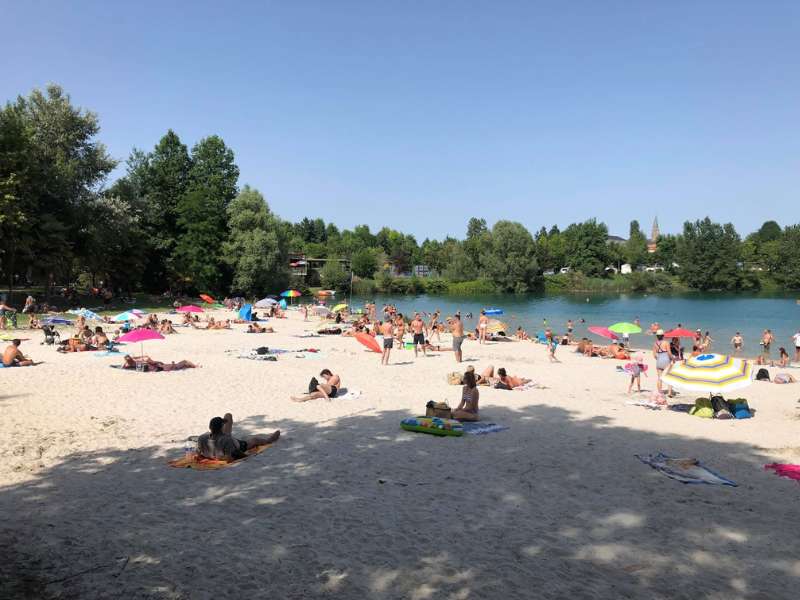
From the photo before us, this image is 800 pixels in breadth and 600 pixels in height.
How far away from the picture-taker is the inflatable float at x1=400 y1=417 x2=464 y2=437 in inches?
391

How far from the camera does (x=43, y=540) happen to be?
5.47 m

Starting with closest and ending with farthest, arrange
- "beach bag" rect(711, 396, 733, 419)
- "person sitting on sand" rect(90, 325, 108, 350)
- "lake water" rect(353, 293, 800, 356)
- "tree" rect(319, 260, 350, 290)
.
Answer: "beach bag" rect(711, 396, 733, 419)
"person sitting on sand" rect(90, 325, 108, 350)
"lake water" rect(353, 293, 800, 356)
"tree" rect(319, 260, 350, 290)

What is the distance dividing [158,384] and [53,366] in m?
4.32

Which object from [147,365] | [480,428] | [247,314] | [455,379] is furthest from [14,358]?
[247,314]

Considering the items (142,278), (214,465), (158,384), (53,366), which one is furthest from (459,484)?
(142,278)

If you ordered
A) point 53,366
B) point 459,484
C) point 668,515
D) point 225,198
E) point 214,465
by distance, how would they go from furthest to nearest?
point 225,198 → point 53,366 → point 214,465 → point 459,484 → point 668,515

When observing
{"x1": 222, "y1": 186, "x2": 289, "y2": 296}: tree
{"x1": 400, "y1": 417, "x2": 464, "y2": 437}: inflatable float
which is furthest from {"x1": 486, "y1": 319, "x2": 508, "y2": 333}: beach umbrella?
{"x1": 222, "y1": 186, "x2": 289, "y2": 296}: tree

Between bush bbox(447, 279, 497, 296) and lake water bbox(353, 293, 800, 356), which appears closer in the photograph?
lake water bbox(353, 293, 800, 356)

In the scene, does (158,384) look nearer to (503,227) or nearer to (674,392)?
(674,392)

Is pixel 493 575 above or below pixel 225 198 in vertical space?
below

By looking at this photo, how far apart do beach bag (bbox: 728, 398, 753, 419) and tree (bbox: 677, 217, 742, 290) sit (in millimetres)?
88835

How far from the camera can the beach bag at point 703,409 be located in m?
12.1

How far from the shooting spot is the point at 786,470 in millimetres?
8148

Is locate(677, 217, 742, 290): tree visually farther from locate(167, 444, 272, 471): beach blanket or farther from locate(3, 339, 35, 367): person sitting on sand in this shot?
locate(167, 444, 272, 471): beach blanket
